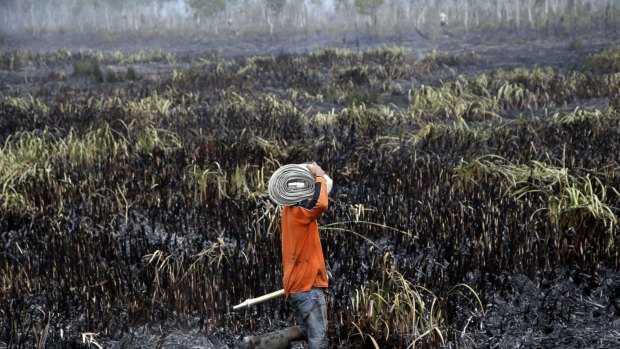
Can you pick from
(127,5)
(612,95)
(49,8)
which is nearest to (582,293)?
(612,95)

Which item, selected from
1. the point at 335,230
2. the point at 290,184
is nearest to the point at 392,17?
the point at 335,230

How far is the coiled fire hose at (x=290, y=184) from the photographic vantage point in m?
3.01

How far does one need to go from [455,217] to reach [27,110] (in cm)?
794

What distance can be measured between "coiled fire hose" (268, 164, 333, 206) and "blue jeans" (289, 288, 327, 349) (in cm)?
46

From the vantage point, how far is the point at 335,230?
4.73 metres

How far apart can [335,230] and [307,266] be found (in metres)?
1.67

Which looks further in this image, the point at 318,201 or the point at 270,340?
the point at 270,340

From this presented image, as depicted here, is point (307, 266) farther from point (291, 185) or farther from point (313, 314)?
point (291, 185)

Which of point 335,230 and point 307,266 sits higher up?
point 307,266

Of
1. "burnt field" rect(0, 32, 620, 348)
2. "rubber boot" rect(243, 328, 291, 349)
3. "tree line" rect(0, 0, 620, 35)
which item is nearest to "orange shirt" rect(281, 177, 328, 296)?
"rubber boot" rect(243, 328, 291, 349)

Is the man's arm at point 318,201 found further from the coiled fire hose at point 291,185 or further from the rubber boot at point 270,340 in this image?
the rubber boot at point 270,340

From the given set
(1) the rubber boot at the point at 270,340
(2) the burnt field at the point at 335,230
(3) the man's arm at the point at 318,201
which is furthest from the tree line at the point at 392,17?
(1) the rubber boot at the point at 270,340

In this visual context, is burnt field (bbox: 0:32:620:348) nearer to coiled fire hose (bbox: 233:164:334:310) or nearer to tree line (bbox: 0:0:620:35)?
coiled fire hose (bbox: 233:164:334:310)

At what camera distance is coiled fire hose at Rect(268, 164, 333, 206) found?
3.01 metres
